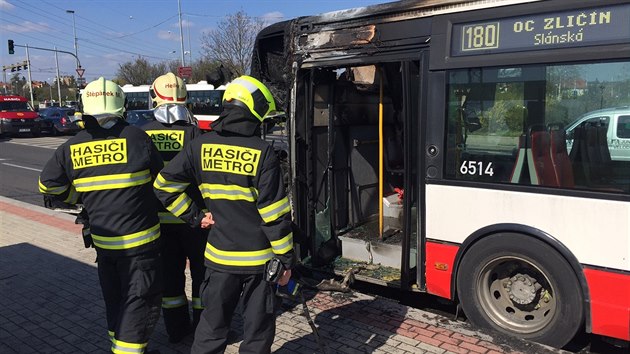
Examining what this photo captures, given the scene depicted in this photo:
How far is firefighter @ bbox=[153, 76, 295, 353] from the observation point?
9.20 feet

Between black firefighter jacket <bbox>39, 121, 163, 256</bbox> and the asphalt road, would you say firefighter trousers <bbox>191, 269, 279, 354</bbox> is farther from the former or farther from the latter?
the asphalt road

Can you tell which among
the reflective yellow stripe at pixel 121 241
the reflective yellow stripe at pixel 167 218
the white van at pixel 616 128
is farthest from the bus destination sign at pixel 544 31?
the reflective yellow stripe at pixel 121 241

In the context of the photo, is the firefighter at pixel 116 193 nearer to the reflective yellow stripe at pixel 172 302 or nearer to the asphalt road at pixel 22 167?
the reflective yellow stripe at pixel 172 302

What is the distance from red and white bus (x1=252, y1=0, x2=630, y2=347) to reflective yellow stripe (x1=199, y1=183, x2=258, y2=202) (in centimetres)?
Answer: 60

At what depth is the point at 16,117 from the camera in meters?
26.7

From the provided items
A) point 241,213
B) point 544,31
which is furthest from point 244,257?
point 544,31

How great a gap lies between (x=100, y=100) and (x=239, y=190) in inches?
48.5

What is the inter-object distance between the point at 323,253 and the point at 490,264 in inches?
78.6

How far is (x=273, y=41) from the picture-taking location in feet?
18.7

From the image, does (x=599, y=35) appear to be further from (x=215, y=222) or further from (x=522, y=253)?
(x=215, y=222)

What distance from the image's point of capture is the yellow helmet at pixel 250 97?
286cm

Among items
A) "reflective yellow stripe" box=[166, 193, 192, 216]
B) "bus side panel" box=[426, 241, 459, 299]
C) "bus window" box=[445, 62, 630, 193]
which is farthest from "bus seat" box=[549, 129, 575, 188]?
"reflective yellow stripe" box=[166, 193, 192, 216]

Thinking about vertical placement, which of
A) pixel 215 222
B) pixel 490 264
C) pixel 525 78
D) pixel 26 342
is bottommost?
pixel 26 342

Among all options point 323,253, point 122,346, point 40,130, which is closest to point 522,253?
point 323,253
